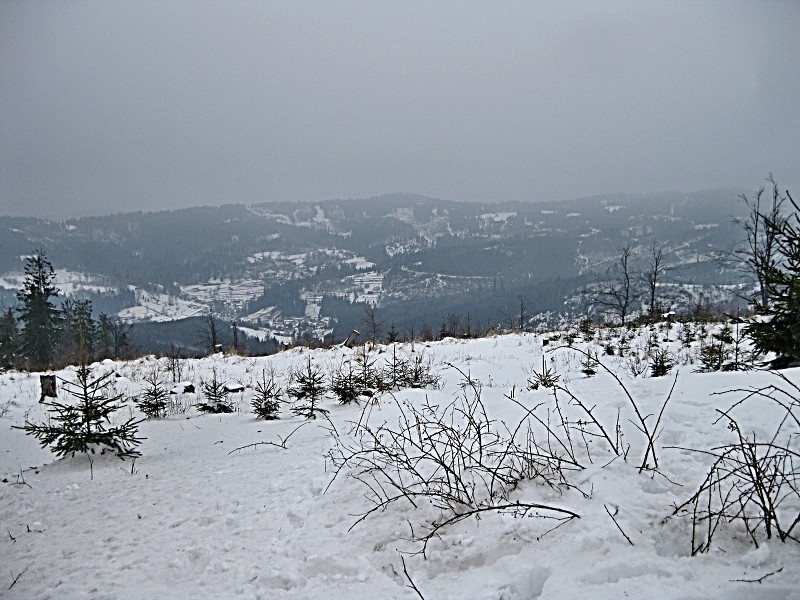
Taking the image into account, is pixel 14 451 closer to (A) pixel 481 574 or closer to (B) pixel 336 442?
(B) pixel 336 442

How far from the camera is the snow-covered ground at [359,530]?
1.98 m

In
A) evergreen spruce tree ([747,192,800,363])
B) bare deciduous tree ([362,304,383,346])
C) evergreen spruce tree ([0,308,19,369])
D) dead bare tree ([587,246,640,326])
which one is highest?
evergreen spruce tree ([747,192,800,363])

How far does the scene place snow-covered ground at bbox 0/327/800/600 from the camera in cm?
198

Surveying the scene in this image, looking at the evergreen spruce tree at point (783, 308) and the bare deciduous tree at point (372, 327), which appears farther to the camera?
the bare deciduous tree at point (372, 327)

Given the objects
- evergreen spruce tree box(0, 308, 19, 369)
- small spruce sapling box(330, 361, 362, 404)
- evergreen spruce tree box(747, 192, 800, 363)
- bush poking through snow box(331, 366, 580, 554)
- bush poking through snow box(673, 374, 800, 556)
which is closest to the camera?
bush poking through snow box(673, 374, 800, 556)

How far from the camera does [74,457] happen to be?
430 cm

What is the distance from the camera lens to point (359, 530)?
2.72 metres

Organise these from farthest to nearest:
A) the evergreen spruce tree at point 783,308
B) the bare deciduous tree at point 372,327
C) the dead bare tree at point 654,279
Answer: the bare deciduous tree at point 372,327, the dead bare tree at point 654,279, the evergreen spruce tree at point 783,308

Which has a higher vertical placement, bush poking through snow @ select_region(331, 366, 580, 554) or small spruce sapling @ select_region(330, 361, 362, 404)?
bush poking through snow @ select_region(331, 366, 580, 554)

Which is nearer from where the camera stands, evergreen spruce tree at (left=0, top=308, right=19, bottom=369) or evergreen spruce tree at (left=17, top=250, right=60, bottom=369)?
evergreen spruce tree at (left=17, top=250, right=60, bottom=369)

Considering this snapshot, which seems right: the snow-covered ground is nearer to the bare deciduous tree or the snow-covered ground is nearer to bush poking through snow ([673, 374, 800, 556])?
bush poking through snow ([673, 374, 800, 556])

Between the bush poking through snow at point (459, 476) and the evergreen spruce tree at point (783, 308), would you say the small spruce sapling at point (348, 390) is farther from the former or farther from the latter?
the evergreen spruce tree at point (783, 308)

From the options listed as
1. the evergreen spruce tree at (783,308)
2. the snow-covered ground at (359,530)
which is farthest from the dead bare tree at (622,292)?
the snow-covered ground at (359,530)

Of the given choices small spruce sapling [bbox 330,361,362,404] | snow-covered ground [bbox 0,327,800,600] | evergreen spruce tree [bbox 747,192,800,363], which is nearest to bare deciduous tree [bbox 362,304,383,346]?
small spruce sapling [bbox 330,361,362,404]
